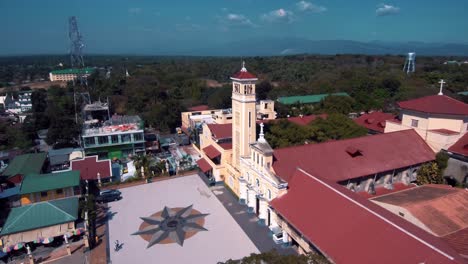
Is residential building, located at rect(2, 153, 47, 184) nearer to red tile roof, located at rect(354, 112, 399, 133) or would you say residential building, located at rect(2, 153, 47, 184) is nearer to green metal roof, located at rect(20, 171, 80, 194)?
green metal roof, located at rect(20, 171, 80, 194)

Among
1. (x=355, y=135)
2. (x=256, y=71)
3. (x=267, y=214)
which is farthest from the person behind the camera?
(x=256, y=71)

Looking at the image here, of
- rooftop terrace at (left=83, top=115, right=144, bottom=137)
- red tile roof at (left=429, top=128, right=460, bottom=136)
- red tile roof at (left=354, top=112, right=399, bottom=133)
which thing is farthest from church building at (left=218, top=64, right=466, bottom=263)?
rooftop terrace at (left=83, top=115, right=144, bottom=137)

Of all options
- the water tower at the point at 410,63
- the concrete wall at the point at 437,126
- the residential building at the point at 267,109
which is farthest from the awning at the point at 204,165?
the water tower at the point at 410,63

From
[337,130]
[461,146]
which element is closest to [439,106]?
[461,146]

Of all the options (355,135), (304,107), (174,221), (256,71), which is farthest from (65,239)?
(256,71)

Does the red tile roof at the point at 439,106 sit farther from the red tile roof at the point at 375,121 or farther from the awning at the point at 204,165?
the awning at the point at 204,165

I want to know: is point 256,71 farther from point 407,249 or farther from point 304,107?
point 407,249
